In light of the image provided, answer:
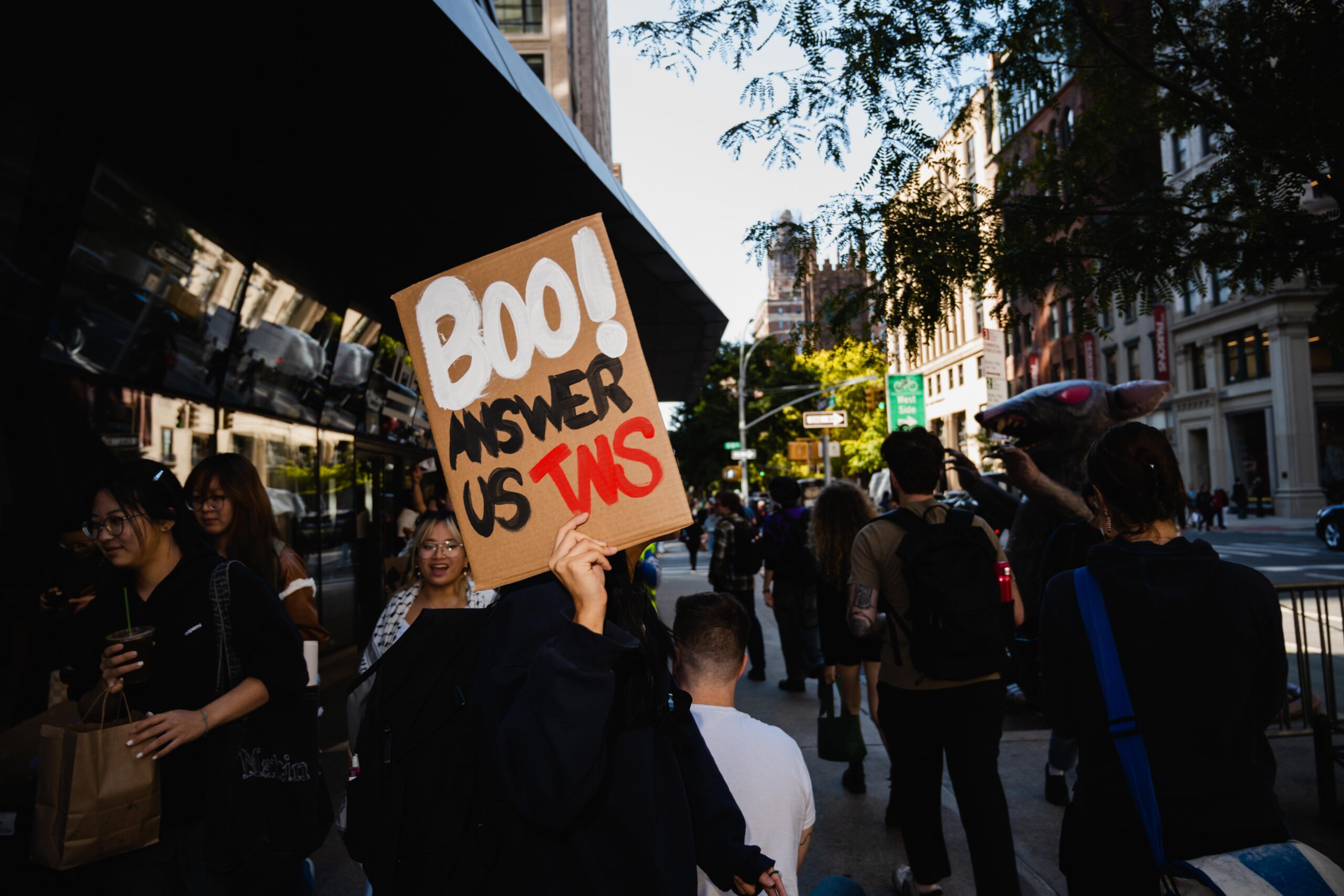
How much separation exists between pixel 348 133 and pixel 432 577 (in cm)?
294

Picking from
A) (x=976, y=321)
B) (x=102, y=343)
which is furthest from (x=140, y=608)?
(x=976, y=321)

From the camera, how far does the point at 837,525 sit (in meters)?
6.13

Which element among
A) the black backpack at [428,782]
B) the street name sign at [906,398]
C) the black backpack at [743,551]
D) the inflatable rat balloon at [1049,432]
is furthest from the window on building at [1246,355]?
the black backpack at [428,782]

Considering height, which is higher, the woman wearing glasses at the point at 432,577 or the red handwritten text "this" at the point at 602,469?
the red handwritten text "this" at the point at 602,469

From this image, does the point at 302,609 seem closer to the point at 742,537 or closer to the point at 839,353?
the point at 839,353

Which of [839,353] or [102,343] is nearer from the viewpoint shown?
[102,343]

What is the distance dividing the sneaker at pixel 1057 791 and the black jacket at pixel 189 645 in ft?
13.5

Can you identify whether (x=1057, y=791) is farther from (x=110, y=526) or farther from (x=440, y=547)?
(x=110, y=526)

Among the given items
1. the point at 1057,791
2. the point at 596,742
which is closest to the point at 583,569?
the point at 596,742

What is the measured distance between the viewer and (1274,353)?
1375 inches

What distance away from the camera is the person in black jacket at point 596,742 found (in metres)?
1.64

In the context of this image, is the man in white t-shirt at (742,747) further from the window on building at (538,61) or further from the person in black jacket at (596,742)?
the window on building at (538,61)

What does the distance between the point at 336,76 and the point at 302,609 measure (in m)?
2.62

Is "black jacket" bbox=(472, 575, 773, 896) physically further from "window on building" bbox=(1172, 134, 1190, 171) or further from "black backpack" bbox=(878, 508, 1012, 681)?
"window on building" bbox=(1172, 134, 1190, 171)
